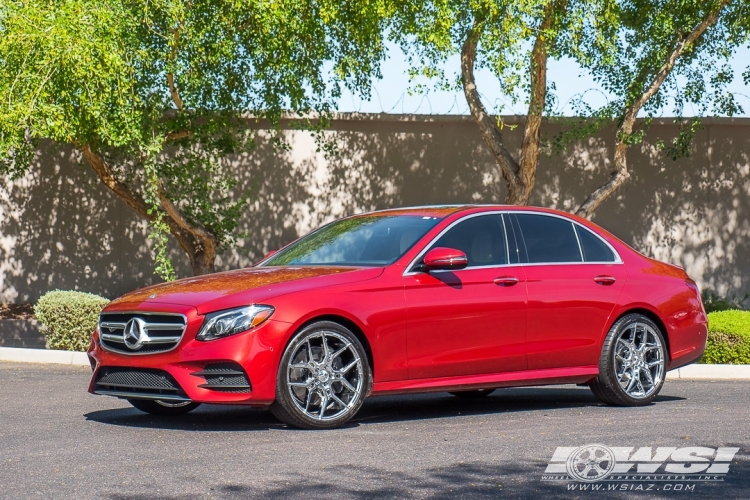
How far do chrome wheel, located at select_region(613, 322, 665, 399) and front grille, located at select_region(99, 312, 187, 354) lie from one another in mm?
3733

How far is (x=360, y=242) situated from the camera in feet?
29.8

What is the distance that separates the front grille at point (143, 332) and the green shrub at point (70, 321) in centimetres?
622

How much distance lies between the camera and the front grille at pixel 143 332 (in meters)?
7.82

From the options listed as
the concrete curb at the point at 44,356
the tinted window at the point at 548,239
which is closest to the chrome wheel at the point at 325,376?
the tinted window at the point at 548,239

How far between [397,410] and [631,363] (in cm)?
198

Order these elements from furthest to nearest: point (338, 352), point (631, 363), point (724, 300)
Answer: point (724, 300)
point (631, 363)
point (338, 352)

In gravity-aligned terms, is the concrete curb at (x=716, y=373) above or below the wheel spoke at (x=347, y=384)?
Result: below

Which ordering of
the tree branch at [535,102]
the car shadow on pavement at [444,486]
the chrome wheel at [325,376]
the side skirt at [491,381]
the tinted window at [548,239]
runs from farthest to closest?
the tree branch at [535,102], the tinted window at [548,239], the side skirt at [491,381], the chrome wheel at [325,376], the car shadow on pavement at [444,486]

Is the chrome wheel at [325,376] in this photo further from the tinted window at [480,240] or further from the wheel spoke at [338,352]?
the tinted window at [480,240]

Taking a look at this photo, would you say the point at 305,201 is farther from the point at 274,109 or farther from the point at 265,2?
the point at 265,2

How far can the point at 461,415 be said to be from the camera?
360 inches

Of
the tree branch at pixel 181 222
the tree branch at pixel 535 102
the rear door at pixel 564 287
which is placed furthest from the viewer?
the tree branch at pixel 181 222

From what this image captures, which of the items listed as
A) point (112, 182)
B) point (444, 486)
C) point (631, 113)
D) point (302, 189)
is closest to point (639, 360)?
point (444, 486)

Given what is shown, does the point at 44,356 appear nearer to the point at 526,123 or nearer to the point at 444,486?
the point at 526,123
